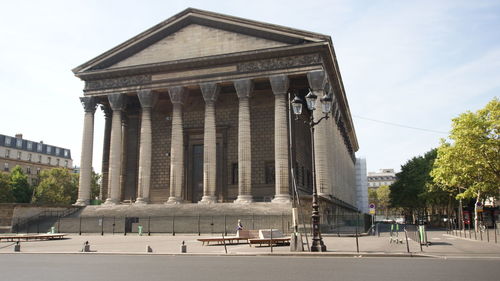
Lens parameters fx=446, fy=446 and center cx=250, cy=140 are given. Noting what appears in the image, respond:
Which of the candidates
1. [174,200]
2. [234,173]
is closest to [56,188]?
[234,173]

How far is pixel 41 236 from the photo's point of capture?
3028 centimetres

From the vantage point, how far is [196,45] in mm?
43812

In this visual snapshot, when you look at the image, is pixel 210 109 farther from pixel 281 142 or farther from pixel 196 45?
pixel 281 142

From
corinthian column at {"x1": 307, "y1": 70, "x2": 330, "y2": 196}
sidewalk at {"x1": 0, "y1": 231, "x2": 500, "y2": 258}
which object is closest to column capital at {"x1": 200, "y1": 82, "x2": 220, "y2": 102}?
corinthian column at {"x1": 307, "y1": 70, "x2": 330, "y2": 196}

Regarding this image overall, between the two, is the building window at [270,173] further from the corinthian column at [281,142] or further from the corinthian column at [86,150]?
the corinthian column at [86,150]

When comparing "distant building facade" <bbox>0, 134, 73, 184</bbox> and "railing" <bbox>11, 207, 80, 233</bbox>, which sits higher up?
"distant building facade" <bbox>0, 134, 73, 184</bbox>

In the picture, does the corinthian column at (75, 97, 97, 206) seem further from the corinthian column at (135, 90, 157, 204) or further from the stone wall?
the stone wall

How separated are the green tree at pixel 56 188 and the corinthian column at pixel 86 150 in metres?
36.7

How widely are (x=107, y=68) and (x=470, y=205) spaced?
50104 mm

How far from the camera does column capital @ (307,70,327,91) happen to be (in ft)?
127

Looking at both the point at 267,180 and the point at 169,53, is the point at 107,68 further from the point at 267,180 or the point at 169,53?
the point at 267,180

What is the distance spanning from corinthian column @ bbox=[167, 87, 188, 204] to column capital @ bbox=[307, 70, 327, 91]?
12.7 metres

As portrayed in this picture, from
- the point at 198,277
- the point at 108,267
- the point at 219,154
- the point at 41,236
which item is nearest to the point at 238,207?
the point at 219,154

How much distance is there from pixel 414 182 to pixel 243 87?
1549 inches
